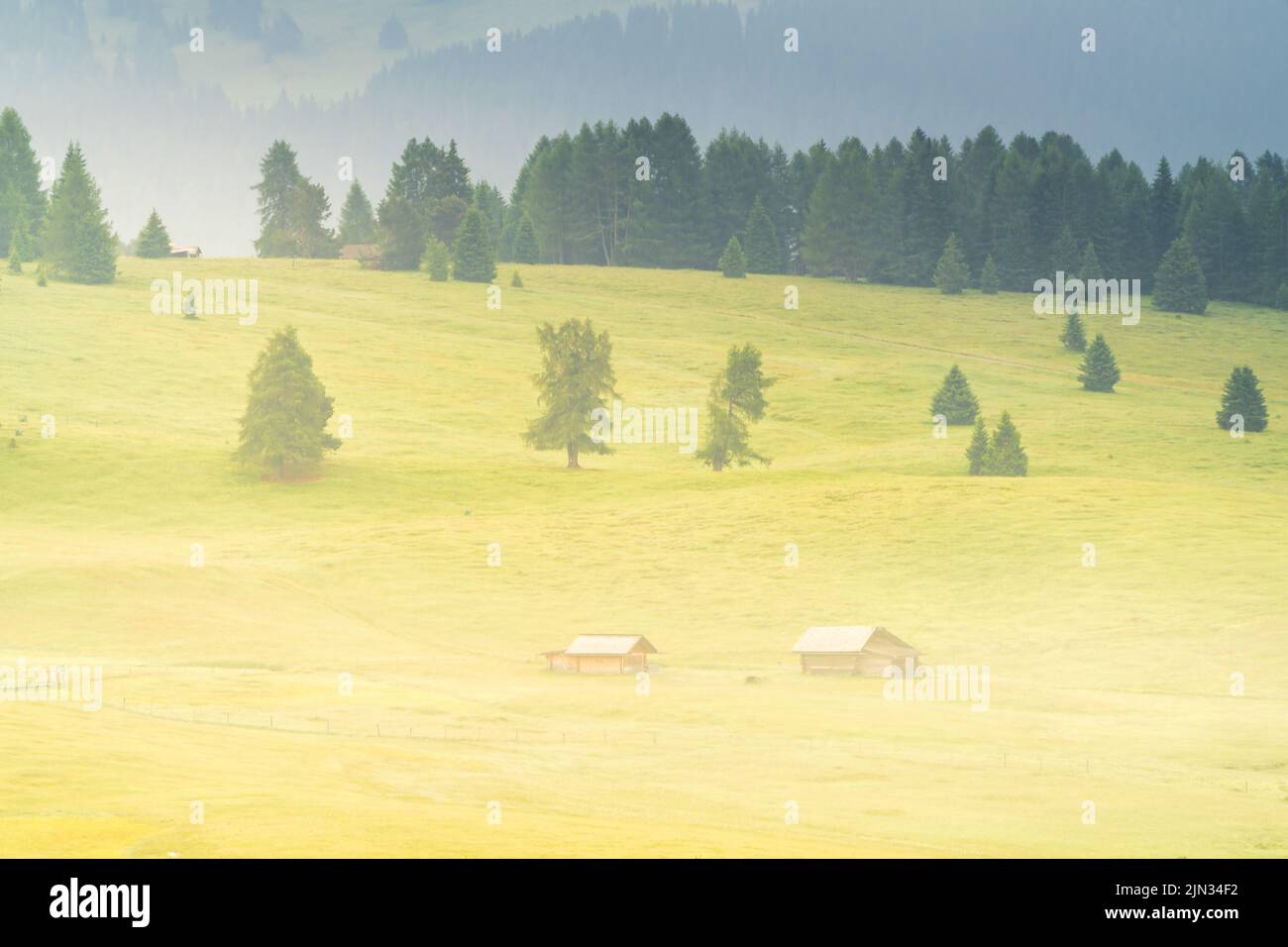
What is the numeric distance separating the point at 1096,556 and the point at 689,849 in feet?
169

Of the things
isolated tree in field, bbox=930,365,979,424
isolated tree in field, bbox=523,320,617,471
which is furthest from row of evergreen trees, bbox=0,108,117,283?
isolated tree in field, bbox=930,365,979,424

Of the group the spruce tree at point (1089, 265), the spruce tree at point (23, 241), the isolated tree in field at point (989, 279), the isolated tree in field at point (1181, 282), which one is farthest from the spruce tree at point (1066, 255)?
the spruce tree at point (23, 241)

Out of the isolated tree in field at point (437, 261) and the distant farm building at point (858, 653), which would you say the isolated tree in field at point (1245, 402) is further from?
the isolated tree in field at point (437, 261)

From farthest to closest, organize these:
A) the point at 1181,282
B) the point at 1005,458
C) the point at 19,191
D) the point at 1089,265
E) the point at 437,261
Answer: the point at 1089,265 < the point at 19,191 < the point at 1181,282 < the point at 437,261 < the point at 1005,458

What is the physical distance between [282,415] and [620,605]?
35978 mm

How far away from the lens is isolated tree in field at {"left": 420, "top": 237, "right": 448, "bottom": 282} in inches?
7298

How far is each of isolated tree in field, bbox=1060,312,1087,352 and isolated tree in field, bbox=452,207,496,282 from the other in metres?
68.1

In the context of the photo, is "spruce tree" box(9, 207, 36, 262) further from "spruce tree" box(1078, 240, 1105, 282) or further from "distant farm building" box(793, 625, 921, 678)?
"distant farm building" box(793, 625, 921, 678)

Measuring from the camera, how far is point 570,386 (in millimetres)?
110125

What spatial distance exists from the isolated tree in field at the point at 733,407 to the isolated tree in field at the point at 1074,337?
205ft

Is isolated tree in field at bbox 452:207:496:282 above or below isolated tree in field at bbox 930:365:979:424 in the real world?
above

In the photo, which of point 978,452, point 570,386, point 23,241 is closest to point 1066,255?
point 978,452

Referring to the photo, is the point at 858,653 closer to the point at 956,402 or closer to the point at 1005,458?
the point at 1005,458
